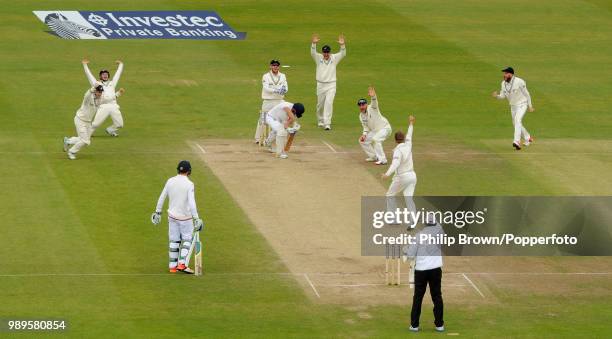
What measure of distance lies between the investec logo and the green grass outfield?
0.66 metres

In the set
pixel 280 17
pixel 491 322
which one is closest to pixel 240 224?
pixel 491 322

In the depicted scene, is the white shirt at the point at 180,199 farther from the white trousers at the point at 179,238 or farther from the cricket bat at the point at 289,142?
the cricket bat at the point at 289,142

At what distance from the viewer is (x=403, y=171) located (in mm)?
26344

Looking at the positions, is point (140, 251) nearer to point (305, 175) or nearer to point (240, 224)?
point (240, 224)

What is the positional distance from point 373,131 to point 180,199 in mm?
9248

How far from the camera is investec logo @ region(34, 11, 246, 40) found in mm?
46125

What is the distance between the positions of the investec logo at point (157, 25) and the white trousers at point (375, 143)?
49.8 ft

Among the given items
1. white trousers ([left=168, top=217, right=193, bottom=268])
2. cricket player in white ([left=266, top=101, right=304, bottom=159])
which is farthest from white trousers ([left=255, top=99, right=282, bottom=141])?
white trousers ([left=168, top=217, right=193, bottom=268])

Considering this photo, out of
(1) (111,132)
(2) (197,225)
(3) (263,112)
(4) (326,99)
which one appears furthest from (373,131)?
(2) (197,225)

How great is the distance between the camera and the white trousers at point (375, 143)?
3147 centimetres

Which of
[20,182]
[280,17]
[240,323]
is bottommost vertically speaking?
[240,323]

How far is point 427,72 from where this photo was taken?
43.1 meters

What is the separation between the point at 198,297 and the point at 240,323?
1.46m

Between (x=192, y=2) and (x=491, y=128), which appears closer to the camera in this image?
(x=491, y=128)
